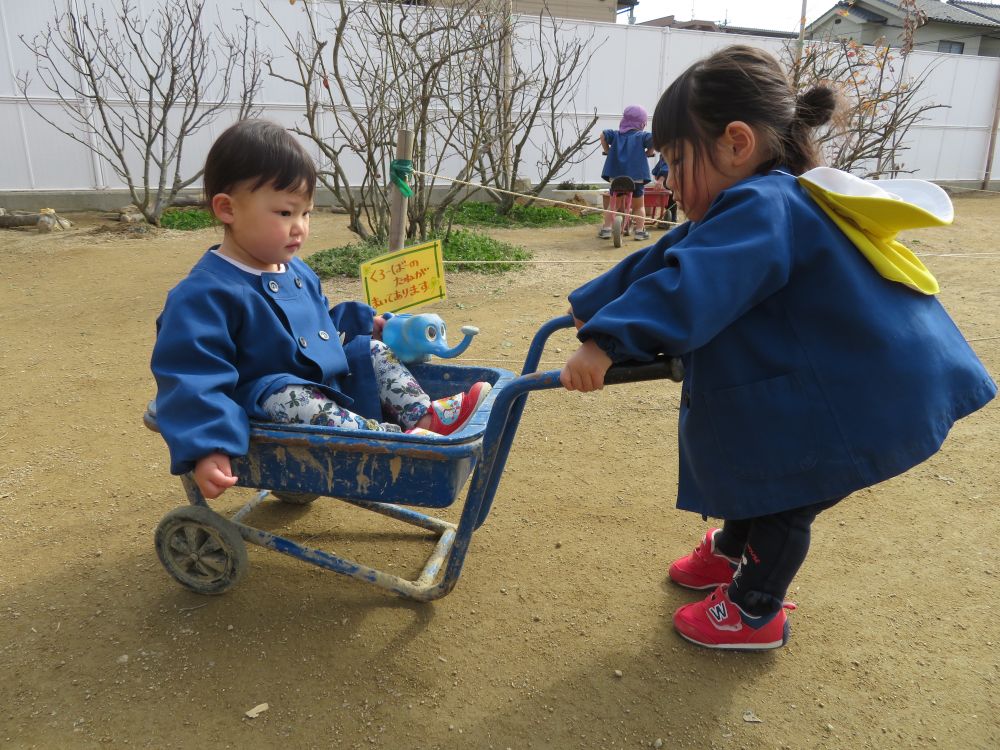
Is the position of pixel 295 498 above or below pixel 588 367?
below

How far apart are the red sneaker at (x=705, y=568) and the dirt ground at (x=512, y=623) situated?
55 millimetres

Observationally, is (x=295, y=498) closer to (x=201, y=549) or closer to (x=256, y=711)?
(x=201, y=549)

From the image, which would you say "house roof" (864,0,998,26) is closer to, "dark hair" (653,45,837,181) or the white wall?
the white wall

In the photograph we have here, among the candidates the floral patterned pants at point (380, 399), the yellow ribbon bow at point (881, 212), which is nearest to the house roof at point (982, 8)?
the yellow ribbon bow at point (881, 212)

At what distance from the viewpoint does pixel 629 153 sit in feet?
28.0

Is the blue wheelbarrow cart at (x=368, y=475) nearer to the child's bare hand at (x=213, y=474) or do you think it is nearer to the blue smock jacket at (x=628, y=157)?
the child's bare hand at (x=213, y=474)

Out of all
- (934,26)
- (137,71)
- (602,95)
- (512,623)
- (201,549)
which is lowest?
(512,623)

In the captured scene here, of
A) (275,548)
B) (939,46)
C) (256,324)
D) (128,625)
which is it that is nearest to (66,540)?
(128,625)

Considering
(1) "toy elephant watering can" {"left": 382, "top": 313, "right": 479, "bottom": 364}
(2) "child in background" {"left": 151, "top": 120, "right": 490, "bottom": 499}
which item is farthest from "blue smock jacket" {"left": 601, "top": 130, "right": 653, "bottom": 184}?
(2) "child in background" {"left": 151, "top": 120, "right": 490, "bottom": 499}

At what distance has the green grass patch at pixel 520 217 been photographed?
9758 mm

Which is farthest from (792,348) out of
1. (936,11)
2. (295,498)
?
(936,11)

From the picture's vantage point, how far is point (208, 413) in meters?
1.72

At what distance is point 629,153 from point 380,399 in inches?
277

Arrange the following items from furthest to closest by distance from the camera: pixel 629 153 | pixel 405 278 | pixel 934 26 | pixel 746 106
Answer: pixel 934 26 < pixel 629 153 < pixel 405 278 < pixel 746 106
